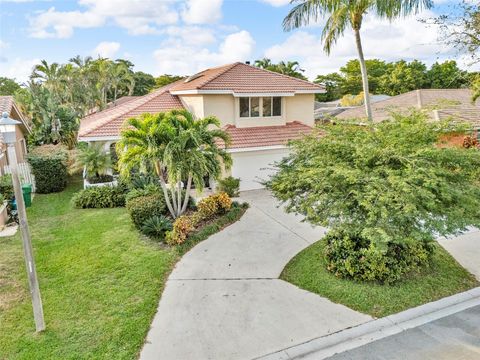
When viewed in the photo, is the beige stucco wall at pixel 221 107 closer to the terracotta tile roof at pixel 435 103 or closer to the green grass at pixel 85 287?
the green grass at pixel 85 287

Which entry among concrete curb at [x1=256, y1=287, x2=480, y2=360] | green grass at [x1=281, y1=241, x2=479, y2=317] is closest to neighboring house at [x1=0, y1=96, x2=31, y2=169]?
green grass at [x1=281, y1=241, x2=479, y2=317]

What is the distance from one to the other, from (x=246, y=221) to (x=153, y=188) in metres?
3.99

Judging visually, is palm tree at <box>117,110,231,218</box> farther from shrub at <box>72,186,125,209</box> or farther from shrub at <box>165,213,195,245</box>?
shrub at <box>72,186,125,209</box>

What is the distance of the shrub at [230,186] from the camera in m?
16.2

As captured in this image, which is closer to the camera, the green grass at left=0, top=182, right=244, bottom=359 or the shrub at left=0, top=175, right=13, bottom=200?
the green grass at left=0, top=182, right=244, bottom=359

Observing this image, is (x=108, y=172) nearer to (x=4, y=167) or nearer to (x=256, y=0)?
(x=4, y=167)

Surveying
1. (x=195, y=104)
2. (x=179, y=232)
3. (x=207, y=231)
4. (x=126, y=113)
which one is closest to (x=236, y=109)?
(x=195, y=104)

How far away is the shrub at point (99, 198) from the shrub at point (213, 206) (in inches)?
180

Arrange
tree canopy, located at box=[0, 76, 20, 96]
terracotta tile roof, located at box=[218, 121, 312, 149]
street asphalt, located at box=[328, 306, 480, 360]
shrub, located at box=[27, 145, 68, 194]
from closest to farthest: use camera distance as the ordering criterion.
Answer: street asphalt, located at box=[328, 306, 480, 360]
terracotta tile roof, located at box=[218, 121, 312, 149]
shrub, located at box=[27, 145, 68, 194]
tree canopy, located at box=[0, 76, 20, 96]

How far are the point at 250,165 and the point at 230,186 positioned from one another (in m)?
1.96

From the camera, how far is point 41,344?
6.38 m

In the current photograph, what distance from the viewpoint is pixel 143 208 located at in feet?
38.9

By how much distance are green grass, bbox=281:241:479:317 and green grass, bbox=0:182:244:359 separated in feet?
11.9

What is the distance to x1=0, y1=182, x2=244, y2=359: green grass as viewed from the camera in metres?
6.38
